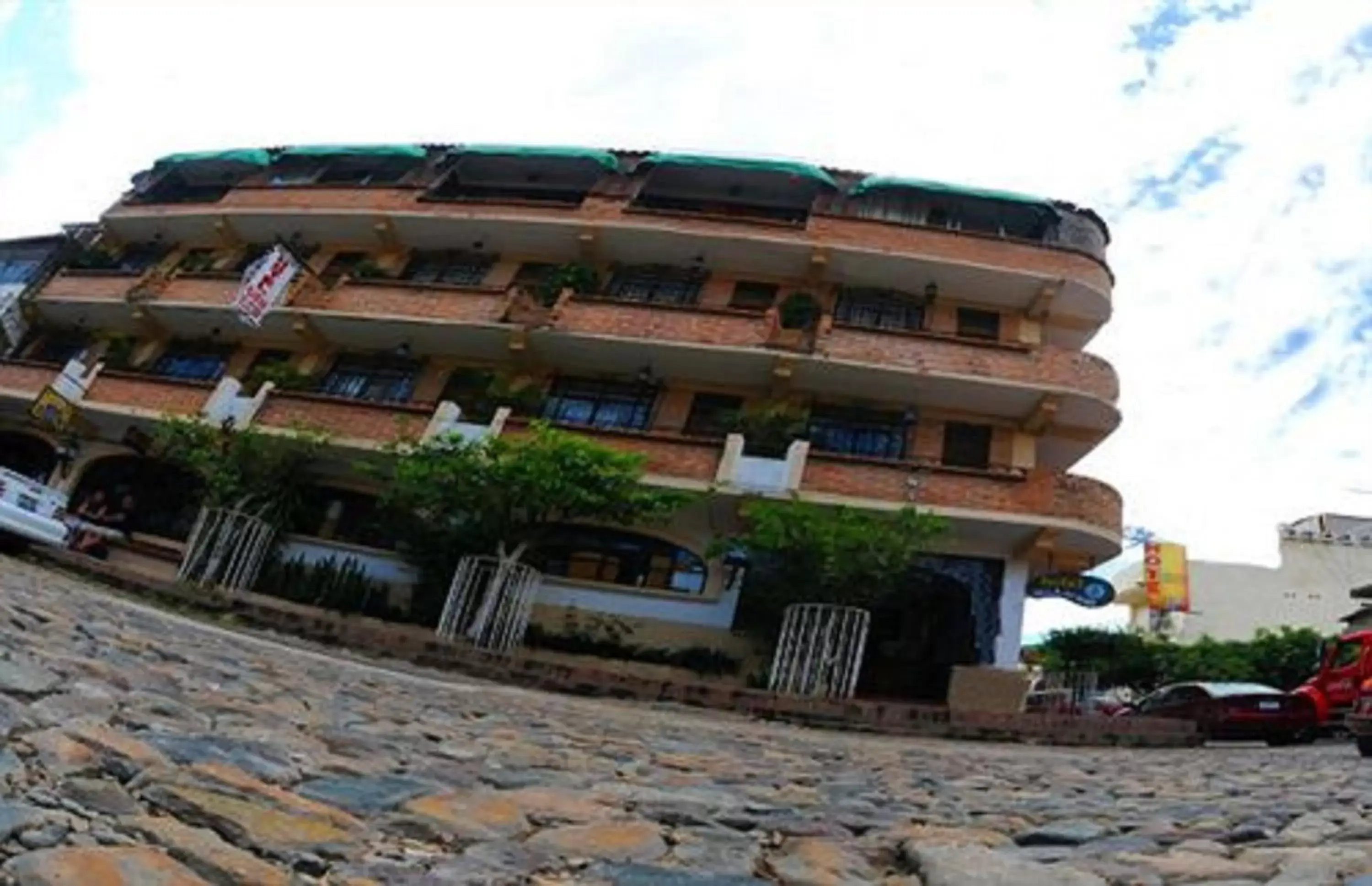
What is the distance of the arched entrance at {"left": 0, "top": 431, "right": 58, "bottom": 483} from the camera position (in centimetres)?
2220

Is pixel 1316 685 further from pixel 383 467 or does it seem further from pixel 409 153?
pixel 409 153

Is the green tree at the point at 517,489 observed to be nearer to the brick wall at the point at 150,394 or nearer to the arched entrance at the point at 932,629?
the arched entrance at the point at 932,629

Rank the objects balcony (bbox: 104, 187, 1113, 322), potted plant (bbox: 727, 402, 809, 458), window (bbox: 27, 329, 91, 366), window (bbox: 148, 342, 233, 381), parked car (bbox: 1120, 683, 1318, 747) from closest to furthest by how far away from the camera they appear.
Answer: parked car (bbox: 1120, 683, 1318, 747) → potted plant (bbox: 727, 402, 809, 458) → balcony (bbox: 104, 187, 1113, 322) → window (bbox: 148, 342, 233, 381) → window (bbox: 27, 329, 91, 366)

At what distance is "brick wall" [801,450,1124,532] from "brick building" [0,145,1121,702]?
4 centimetres

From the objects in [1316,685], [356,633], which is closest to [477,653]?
[356,633]

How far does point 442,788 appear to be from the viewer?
3.04 meters

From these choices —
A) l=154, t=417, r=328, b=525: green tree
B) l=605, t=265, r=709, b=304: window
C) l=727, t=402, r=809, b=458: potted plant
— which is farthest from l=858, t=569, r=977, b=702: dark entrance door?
l=154, t=417, r=328, b=525: green tree

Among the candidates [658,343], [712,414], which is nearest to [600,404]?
[658,343]

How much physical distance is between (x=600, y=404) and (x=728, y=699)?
902 centimetres

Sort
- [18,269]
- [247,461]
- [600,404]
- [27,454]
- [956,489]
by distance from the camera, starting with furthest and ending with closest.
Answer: [18,269] → [27,454] → [600,404] → [247,461] → [956,489]

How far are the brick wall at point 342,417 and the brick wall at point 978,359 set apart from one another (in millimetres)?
8142

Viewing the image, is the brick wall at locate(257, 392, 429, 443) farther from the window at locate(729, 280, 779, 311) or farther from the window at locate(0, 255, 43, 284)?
the window at locate(0, 255, 43, 284)

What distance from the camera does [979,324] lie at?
1969cm

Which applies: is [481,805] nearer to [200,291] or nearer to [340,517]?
[340,517]
